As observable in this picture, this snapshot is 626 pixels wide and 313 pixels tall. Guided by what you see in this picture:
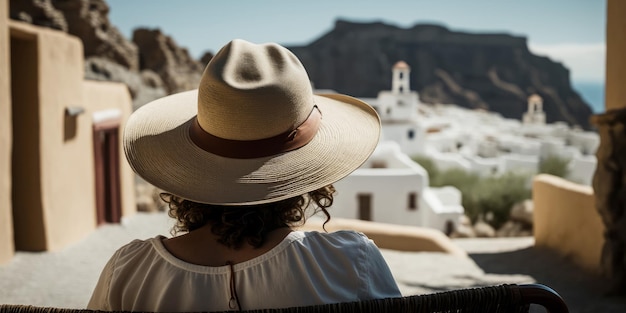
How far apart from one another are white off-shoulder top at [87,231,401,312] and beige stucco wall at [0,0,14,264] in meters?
6.22

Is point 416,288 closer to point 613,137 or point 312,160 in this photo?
point 613,137

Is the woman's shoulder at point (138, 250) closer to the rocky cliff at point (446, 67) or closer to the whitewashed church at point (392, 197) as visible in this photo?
the whitewashed church at point (392, 197)

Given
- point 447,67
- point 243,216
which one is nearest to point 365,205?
point 243,216

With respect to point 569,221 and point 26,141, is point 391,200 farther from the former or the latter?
point 26,141

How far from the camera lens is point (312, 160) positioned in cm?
171

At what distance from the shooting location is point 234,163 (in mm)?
1659

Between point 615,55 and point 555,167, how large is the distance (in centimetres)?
1902

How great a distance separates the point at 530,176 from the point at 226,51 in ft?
71.7

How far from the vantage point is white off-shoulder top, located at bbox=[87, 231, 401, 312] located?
1446mm

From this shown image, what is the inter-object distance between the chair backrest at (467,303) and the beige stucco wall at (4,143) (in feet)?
20.7

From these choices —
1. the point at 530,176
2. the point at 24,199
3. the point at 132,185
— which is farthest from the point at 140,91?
the point at 530,176

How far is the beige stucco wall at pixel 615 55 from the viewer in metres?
6.94

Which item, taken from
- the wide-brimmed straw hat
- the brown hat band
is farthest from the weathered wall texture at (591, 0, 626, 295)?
the brown hat band

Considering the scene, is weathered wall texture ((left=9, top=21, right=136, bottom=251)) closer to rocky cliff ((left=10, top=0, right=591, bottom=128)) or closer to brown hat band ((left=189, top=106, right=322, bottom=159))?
brown hat band ((left=189, top=106, right=322, bottom=159))
